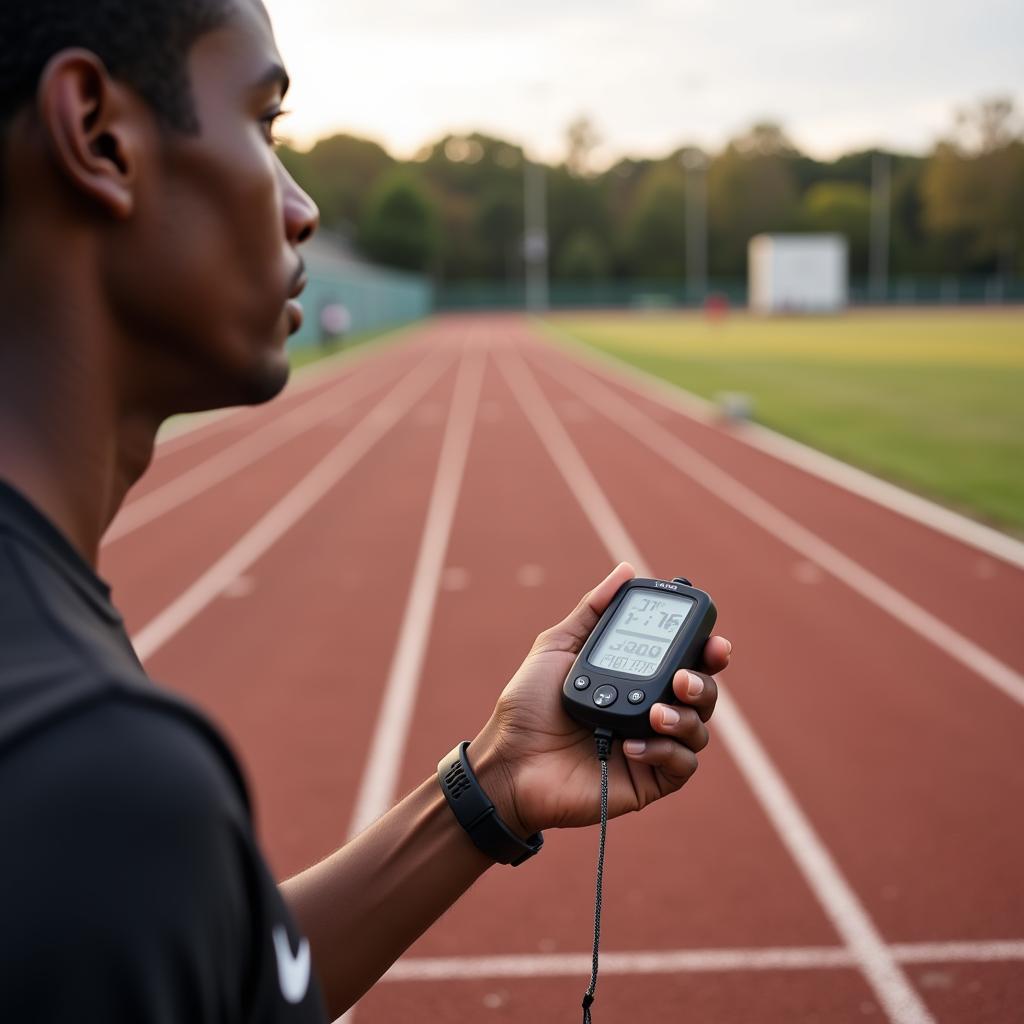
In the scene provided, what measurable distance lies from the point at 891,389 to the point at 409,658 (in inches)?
687

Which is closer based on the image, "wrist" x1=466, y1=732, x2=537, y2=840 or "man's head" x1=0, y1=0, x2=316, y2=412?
"man's head" x1=0, y1=0, x2=316, y2=412

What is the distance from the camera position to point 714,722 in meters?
6.00

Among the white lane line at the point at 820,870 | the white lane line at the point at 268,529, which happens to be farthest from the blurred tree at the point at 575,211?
the white lane line at the point at 820,870

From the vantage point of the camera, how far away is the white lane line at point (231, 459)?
37.9 ft

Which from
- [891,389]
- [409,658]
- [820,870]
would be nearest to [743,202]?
[891,389]

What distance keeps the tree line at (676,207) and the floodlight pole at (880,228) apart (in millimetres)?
655

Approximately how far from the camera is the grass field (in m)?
13.0

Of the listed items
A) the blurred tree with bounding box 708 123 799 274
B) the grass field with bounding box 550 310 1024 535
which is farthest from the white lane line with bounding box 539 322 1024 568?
the blurred tree with bounding box 708 123 799 274

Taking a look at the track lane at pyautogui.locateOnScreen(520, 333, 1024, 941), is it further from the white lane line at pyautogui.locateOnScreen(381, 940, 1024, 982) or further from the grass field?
the grass field

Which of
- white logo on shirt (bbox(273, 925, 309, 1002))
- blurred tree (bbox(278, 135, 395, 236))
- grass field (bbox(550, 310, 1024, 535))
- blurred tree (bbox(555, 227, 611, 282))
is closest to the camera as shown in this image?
white logo on shirt (bbox(273, 925, 309, 1002))

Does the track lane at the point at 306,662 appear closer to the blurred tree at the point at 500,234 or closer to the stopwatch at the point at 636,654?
the stopwatch at the point at 636,654

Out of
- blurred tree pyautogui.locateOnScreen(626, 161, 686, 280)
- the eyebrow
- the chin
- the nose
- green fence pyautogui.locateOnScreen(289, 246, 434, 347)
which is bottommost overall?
green fence pyautogui.locateOnScreen(289, 246, 434, 347)

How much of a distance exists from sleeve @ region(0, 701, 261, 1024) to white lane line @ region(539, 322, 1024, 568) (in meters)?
9.10

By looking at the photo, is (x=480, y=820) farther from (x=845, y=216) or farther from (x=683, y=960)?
(x=845, y=216)
